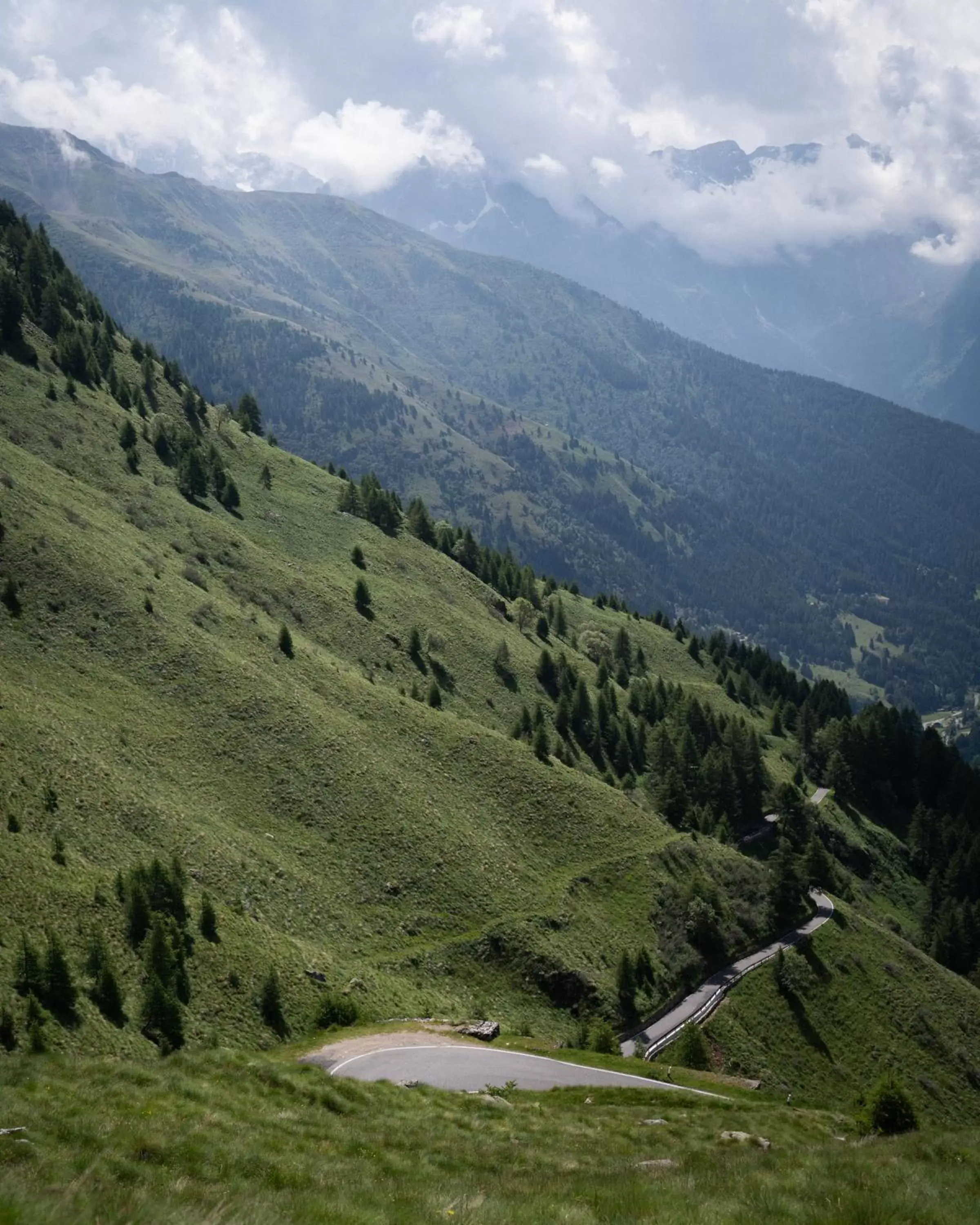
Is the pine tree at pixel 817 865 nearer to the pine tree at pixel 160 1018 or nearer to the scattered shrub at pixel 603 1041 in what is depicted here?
the scattered shrub at pixel 603 1041

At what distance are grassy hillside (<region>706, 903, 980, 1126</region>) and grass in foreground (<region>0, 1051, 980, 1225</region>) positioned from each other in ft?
166

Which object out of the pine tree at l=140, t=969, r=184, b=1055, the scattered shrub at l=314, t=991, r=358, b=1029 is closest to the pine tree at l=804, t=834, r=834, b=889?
the scattered shrub at l=314, t=991, r=358, b=1029

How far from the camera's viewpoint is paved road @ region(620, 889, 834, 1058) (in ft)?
242

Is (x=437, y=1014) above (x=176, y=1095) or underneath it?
underneath

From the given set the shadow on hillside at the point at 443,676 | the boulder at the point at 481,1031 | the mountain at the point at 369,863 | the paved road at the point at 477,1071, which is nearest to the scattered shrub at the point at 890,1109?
the mountain at the point at 369,863

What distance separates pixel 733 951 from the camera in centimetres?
9462

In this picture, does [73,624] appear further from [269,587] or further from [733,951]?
[733,951]

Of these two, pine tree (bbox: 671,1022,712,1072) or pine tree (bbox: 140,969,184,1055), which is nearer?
pine tree (bbox: 140,969,184,1055)

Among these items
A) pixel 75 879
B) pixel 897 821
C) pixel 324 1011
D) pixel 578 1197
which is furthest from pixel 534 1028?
pixel 897 821

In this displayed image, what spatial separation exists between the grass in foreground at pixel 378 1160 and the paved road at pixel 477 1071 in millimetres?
7577

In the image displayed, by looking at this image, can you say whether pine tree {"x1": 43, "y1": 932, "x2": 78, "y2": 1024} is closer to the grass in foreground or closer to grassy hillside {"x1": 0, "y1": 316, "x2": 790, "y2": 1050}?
grassy hillside {"x1": 0, "y1": 316, "x2": 790, "y2": 1050}

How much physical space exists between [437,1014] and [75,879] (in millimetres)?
26728

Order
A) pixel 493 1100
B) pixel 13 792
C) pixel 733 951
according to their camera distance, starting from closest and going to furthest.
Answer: pixel 493 1100
pixel 13 792
pixel 733 951

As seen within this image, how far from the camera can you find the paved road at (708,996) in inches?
2906
